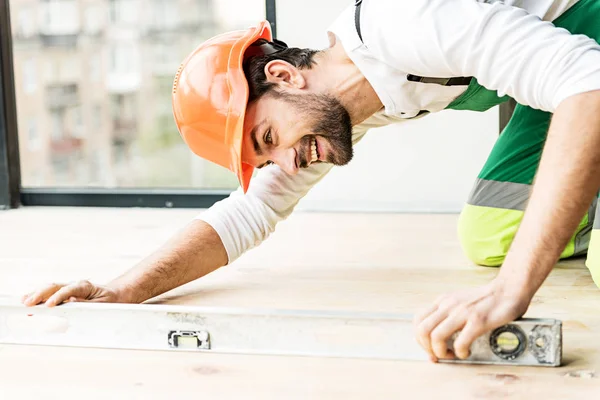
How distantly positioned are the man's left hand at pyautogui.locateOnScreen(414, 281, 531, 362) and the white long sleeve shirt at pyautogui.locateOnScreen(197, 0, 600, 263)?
0.38 m

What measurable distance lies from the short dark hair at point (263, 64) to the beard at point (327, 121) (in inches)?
2.1

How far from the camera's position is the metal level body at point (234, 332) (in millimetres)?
1483

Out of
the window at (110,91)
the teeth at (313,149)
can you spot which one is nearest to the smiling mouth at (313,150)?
the teeth at (313,149)

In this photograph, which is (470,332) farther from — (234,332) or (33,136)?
(33,136)

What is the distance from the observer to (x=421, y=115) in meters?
1.93

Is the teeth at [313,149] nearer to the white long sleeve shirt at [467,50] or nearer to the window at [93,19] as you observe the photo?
the white long sleeve shirt at [467,50]

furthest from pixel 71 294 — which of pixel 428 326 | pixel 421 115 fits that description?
pixel 421 115

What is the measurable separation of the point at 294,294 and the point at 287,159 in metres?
0.42

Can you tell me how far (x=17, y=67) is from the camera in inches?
145

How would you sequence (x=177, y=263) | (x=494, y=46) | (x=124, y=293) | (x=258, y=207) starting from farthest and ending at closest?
1. (x=258, y=207)
2. (x=177, y=263)
3. (x=124, y=293)
4. (x=494, y=46)

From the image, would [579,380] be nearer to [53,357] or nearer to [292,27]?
[53,357]

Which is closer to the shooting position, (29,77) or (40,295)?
(40,295)

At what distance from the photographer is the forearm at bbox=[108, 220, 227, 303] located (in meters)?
1.84

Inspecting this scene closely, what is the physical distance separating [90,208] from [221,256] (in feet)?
5.82
